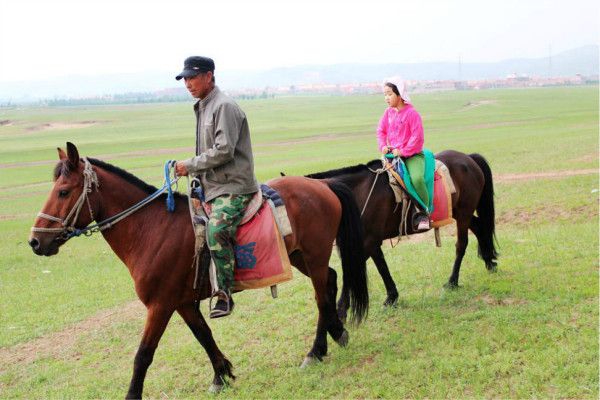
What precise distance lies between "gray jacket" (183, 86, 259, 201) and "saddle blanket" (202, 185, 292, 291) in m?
0.25

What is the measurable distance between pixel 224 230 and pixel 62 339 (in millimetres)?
5286

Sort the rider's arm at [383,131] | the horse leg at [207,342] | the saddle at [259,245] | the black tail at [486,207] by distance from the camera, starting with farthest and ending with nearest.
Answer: the black tail at [486,207] → the rider's arm at [383,131] → the horse leg at [207,342] → the saddle at [259,245]

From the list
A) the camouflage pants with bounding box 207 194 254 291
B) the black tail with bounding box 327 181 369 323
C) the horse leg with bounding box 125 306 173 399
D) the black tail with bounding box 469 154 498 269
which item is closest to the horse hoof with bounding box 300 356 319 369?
the black tail with bounding box 327 181 369 323

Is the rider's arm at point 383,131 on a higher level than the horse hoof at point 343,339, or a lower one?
higher

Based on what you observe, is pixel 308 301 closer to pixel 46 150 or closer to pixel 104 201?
pixel 104 201

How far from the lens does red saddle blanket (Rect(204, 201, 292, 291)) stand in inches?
253

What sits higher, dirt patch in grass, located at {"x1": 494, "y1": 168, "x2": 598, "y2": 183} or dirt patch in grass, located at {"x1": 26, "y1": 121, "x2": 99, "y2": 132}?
dirt patch in grass, located at {"x1": 26, "y1": 121, "x2": 99, "y2": 132}

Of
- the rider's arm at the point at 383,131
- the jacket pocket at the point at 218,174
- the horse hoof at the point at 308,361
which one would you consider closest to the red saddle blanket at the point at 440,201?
the rider's arm at the point at 383,131

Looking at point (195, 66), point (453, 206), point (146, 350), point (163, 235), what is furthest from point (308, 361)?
point (453, 206)

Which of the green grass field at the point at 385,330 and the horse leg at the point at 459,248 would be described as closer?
the green grass field at the point at 385,330

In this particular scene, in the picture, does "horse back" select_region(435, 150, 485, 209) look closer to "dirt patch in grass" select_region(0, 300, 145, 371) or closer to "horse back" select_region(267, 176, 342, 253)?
"horse back" select_region(267, 176, 342, 253)

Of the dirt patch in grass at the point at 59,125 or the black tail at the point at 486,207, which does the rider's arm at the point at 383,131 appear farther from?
the dirt patch in grass at the point at 59,125

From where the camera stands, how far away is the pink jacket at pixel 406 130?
27.5ft

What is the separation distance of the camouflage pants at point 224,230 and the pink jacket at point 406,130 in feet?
9.56
